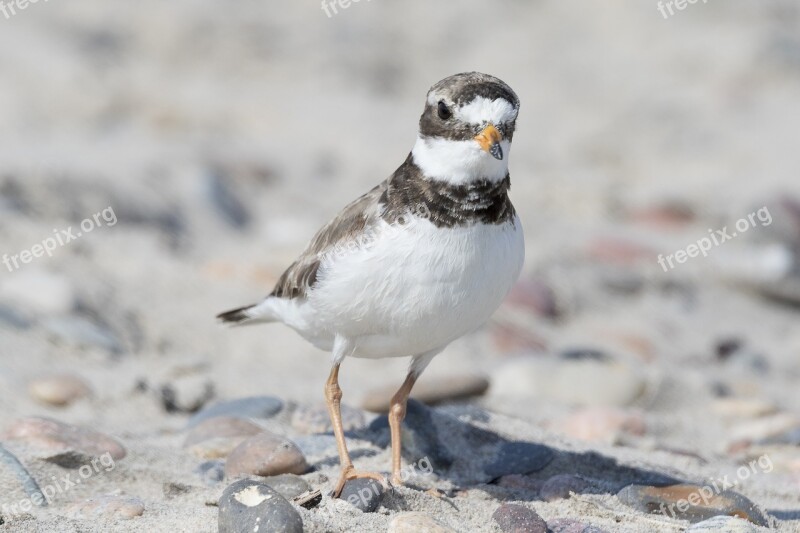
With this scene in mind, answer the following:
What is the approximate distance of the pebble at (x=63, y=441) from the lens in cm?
475

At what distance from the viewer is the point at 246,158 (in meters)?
A: 10.2

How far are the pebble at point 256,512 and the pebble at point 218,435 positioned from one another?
1.13 m

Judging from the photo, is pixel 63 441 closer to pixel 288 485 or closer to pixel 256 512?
pixel 288 485

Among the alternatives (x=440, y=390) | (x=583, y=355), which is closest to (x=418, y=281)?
(x=440, y=390)

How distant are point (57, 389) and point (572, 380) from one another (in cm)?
292

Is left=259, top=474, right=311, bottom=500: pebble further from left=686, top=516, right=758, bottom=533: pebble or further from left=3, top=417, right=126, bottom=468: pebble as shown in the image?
left=686, top=516, right=758, bottom=533: pebble

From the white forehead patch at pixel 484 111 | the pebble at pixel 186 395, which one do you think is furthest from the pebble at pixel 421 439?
the white forehead patch at pixel 484 111

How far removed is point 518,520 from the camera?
410cm

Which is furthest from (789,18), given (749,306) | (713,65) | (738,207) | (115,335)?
(115,335)

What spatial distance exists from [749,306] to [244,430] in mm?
4914

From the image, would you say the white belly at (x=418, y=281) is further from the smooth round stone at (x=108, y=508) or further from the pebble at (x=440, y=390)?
the pebble at (x=440, y=390)

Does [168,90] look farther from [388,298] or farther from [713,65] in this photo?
[388,298]

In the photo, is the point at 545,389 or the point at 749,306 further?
the point at 749,306

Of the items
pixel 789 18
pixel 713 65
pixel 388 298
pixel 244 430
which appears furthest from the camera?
pixel 789 18
